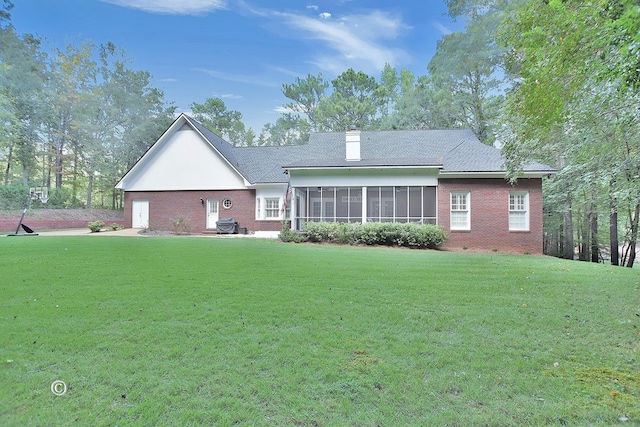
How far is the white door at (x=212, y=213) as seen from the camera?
64.8 feet

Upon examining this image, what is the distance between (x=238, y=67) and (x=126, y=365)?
19822 mm

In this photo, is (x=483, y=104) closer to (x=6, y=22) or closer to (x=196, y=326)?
(x=196, y=326)

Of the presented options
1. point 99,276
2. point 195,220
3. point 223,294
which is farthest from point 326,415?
point 195,220

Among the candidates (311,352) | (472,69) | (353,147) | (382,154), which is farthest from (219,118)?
(311,352)

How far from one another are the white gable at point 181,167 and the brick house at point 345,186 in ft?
0.20

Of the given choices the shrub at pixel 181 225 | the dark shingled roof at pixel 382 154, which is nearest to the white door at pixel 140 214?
the shrub at pixel 181 225

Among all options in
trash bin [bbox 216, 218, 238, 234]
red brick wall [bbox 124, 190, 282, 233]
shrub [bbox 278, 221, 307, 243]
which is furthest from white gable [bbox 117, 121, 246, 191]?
shrub [bbox 278, 221, 307, 243]

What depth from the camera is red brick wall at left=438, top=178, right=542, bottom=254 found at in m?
14.8

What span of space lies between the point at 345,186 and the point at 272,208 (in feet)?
16.8

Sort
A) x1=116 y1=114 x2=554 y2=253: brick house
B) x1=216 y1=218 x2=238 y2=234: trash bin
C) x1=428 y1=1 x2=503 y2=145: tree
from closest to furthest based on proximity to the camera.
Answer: x1=116 y1=114 x2=554 y2=253: brick house, x1=216 y1=218 x2=238 y2=234: trash bin, x1=428 y1=1 x2=503 y2=145: tree

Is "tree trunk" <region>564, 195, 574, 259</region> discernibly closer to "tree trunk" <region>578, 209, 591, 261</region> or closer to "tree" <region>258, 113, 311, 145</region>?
"tree trunk" <region>578, 209, 591, 261</region>

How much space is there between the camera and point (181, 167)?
20.0 m

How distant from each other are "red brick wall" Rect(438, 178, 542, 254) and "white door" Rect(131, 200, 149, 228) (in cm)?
1767

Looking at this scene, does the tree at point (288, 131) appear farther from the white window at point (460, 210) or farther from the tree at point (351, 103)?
the white window at point (460, 210)
